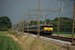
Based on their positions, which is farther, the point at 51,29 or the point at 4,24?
the point at 4,24

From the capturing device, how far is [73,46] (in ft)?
30.7

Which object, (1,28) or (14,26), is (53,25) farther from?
(1,28)

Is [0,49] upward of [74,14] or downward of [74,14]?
downward

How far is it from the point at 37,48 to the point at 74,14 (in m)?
3.13

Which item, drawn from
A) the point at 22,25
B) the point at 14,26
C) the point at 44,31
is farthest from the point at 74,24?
the point at 14,26

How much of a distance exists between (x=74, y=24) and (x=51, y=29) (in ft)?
118

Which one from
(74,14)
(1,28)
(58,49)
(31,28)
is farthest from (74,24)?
(1,28)

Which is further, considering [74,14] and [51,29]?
[51,29]

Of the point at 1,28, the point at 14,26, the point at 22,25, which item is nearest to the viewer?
the point at 22,25

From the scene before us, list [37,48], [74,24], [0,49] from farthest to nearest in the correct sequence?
[0,49] → [37,48] → [74,24]

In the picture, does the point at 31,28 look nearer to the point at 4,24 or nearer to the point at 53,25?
the point at 53,25

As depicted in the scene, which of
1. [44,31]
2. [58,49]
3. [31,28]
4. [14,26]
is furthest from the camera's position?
[14,26]

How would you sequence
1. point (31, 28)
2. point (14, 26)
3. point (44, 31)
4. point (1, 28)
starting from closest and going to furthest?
point (44, 31), point (31, 28), point (14, 26), point (1, 28)

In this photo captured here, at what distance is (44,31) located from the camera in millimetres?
44938
